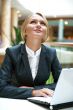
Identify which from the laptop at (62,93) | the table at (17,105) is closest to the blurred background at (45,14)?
the table at (17,105)

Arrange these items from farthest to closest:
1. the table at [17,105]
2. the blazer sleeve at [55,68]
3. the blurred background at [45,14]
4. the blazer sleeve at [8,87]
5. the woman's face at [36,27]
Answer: the blurred background at [45,14] < the blazer sleeve at [55,68] < the woman's face at [36,27] < the blazer sleeve at [8,87] < the table at [17,105]

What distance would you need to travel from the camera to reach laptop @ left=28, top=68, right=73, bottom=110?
121 cm

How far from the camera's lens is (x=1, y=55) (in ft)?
11.1

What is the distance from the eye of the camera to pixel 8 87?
5.07 feet

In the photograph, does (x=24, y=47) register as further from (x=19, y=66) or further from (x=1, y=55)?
(x=1, y=55)

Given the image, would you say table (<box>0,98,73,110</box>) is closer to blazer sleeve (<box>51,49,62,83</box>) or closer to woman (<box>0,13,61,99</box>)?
woman (<box>0,13,61,99</box>)

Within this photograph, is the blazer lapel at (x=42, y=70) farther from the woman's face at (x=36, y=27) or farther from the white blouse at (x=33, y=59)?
the woman's face at (x=36, y=27)

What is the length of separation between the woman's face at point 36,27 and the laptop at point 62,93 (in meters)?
0.48

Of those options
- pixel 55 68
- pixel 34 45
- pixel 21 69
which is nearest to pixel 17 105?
pixel 21 69

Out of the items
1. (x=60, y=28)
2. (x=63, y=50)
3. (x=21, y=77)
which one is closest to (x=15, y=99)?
(x=21, y=77)

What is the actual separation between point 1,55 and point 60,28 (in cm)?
1623

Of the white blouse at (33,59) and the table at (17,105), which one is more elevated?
the white blouse at (33,59)

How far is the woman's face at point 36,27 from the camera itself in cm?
165

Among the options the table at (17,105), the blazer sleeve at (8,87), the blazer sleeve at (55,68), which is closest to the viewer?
the table at (17,105)
